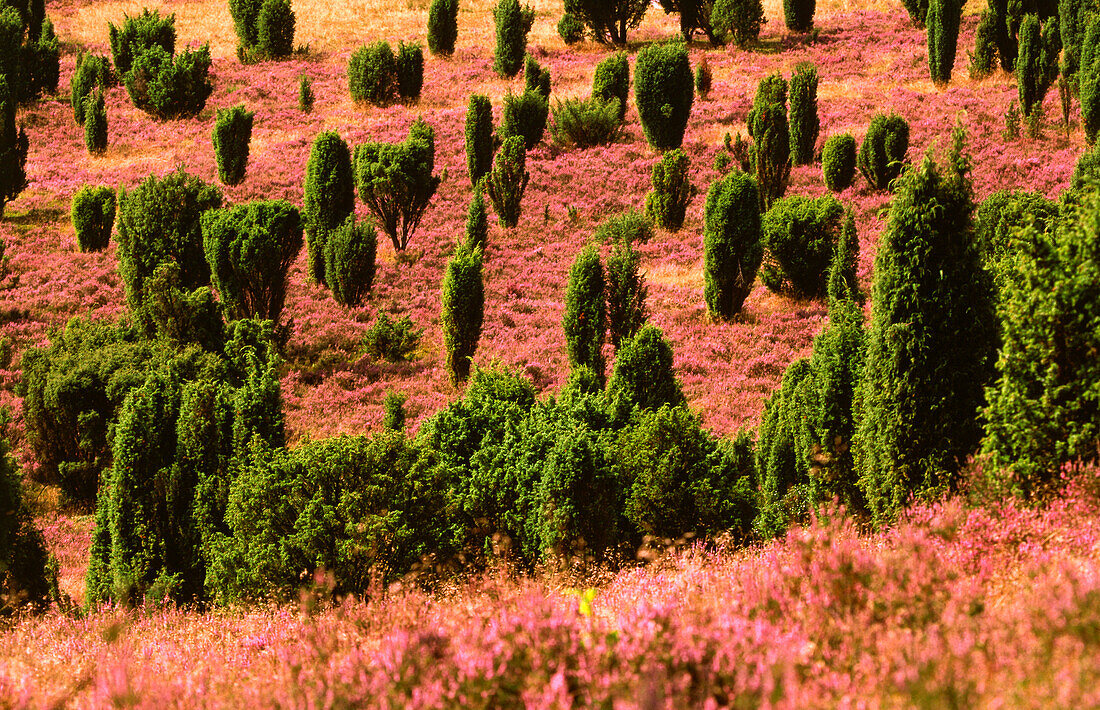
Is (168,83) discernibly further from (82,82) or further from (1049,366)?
(1049,366)

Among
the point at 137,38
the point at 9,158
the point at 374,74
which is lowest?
the point at 9,158

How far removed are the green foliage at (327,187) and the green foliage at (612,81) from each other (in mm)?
14478

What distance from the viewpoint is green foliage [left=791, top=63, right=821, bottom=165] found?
3300 cm

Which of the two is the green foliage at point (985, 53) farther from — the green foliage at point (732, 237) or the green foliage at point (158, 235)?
the green foliage at point (158, 235)

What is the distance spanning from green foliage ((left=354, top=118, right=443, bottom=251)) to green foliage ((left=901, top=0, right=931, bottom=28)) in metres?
31.0

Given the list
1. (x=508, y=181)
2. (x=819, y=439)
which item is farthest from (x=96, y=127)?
(x=819, y=439)

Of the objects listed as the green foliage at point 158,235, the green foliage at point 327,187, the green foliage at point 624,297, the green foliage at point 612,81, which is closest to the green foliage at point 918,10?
the green foliage at point 612,81

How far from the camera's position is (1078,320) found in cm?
877

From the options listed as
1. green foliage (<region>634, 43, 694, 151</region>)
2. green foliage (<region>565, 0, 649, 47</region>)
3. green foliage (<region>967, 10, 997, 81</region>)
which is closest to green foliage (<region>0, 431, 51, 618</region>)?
green foliage (<region>634, 43, 694, 151</region>)

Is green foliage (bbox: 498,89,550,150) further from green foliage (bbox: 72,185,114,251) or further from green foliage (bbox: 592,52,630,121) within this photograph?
green foliage (bbox: 72,185,114,251)

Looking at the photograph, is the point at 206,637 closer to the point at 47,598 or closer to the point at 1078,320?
the point at 47,598

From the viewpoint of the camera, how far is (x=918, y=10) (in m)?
47.6

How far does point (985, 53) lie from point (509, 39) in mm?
21813

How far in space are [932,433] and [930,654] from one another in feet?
25.5
